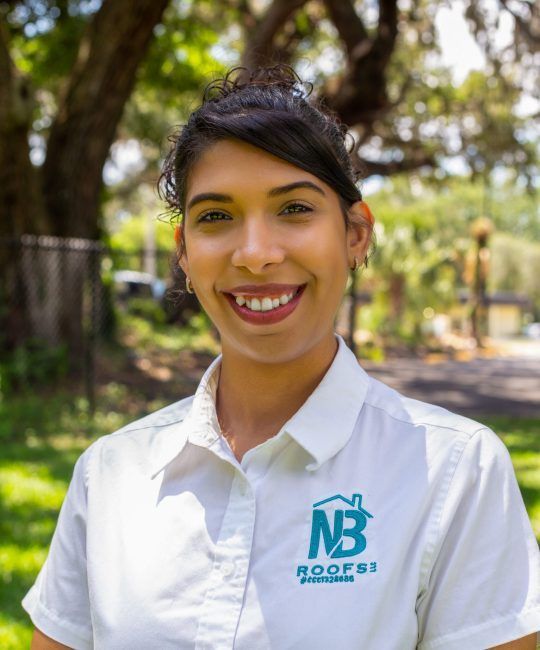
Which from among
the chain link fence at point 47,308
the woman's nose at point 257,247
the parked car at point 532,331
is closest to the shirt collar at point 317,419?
the woman's nose at point 257,247

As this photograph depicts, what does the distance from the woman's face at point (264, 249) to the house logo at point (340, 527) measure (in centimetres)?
31

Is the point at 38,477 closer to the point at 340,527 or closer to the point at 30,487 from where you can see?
the point at 30,487

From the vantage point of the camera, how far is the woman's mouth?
157 cm

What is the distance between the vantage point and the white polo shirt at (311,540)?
134cm

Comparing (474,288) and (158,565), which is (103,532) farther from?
(474,288)

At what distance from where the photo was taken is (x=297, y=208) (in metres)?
1.54

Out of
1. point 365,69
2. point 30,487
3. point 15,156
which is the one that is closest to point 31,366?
point 15,156

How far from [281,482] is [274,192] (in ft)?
1.67

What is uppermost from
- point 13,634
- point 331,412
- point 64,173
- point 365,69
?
point 365,69

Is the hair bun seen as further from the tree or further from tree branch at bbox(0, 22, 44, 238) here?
tree branch at bbox(0, 22, 44, 238)

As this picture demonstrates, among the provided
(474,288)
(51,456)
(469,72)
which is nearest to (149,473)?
(51,456)

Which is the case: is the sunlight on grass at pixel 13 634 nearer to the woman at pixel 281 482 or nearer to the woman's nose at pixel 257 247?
the woman at pixel 281 482

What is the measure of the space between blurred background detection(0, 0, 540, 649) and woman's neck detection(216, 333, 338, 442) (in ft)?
1.73

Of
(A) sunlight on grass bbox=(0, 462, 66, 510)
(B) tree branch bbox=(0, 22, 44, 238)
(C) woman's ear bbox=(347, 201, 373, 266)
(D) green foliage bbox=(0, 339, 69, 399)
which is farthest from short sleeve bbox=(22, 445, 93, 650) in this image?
(B) tree branch bbox=(0, 22, 44, 238)
